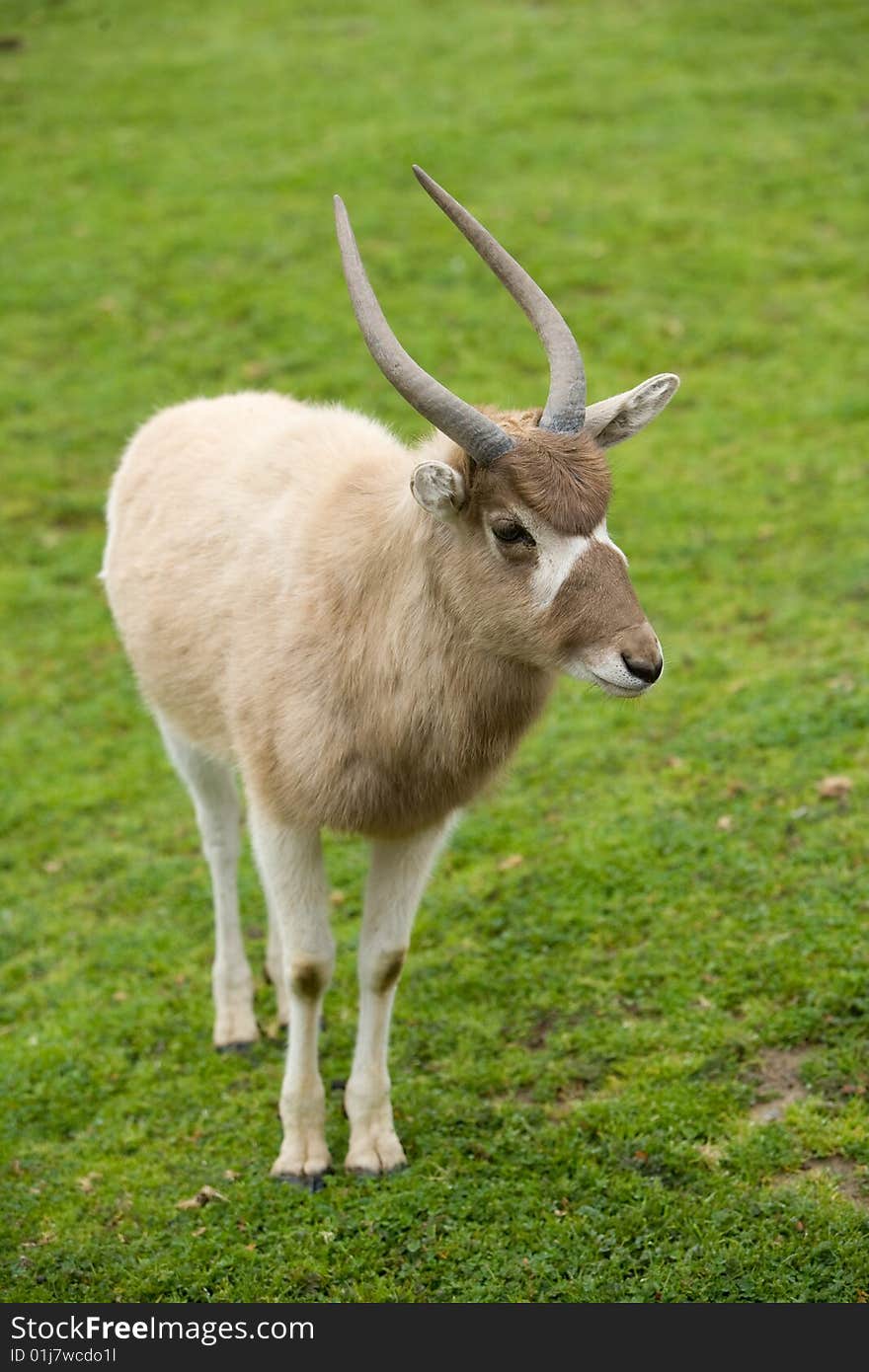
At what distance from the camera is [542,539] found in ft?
16.2

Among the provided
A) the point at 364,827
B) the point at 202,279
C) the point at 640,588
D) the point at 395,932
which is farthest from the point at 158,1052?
the point at 202,279

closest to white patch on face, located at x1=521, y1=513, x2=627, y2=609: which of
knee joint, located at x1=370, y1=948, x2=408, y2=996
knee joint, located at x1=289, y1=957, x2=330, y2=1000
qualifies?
knee joint, located at x1=370, y1=948, x2=408, y2=996

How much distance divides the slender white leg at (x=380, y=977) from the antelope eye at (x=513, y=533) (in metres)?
1.45

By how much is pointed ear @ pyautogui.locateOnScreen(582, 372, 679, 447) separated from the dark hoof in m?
3.30

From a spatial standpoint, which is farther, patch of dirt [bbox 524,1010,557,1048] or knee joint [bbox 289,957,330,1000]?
patch of dirt [bbox 524,1010,557,1048]

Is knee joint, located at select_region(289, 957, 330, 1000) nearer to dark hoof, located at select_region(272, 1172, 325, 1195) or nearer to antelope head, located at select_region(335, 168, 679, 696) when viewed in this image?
A: dark hoof, located at select_region(272, 1172, 325, 1195)

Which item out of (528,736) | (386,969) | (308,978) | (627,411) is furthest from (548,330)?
(308,978)

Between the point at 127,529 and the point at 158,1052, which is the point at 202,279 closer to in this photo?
the point at 127,529

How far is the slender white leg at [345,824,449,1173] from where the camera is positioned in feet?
19.7

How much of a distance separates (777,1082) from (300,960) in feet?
7.04

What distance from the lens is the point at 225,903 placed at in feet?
23.9

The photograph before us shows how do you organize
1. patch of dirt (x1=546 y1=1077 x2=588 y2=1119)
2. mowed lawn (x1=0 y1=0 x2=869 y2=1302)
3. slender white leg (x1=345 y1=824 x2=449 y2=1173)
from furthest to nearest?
patch of dirt (x1=546 y1=1077 x2=588 y2=1119) → slender white leg (x1=345 y1=824 x2=449 y2=1173) → mowed lawn (x1=0 y1=0 x2=869 y2=1302)

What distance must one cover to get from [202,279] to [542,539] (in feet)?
41.6

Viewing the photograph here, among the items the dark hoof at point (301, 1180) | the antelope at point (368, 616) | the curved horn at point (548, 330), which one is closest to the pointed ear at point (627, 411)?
the antelope at point (368, 616)
